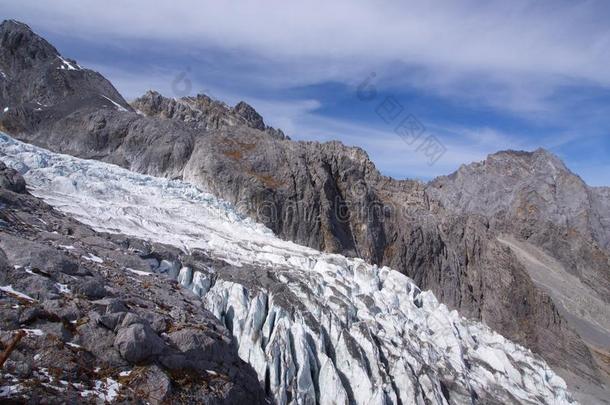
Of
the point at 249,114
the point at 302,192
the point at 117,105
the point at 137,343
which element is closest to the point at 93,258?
the point at 137,343

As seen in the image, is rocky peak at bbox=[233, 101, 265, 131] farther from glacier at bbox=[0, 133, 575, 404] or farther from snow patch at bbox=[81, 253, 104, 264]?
snow patch at bbox=[81, 253, 104, 264]

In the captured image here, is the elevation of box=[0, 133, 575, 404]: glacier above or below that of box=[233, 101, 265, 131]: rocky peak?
below

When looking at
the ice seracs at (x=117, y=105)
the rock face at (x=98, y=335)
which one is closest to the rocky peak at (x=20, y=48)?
the ice seracs at (x=117, y=105)

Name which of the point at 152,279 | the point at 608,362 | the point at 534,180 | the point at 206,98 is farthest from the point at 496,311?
the point at 534,180

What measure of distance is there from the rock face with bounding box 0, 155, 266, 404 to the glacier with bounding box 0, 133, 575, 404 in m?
3.58

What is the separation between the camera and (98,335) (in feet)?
45.7

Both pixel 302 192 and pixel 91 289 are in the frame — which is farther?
pixel 302 192

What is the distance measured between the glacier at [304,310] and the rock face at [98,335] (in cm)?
358

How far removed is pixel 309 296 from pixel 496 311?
111 feet

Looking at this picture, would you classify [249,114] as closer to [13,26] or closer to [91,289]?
[13,26]

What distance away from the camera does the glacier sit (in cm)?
2200

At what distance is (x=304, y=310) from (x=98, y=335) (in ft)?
37.1

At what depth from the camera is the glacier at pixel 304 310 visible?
22.0 meters

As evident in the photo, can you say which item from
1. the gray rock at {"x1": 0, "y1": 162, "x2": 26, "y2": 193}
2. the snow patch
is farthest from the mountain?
the snow patch
